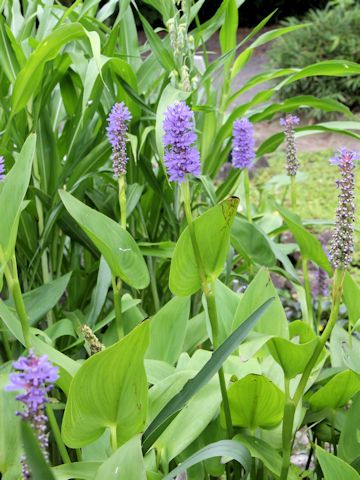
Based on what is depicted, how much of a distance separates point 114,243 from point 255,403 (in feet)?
1.21

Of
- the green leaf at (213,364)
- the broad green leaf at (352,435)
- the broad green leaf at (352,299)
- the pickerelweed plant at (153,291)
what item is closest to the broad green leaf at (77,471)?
the pickerelweed plant at (153,291)

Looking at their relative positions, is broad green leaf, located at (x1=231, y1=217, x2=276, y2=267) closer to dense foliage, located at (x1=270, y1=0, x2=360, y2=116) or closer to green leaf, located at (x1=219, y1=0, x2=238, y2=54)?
green leaf, located at (x1=219, y1=0, x2=238, y2=54)

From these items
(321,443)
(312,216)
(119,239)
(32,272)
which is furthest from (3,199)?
(312,216)

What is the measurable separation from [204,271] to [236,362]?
0.27m

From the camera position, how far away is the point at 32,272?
1687mm

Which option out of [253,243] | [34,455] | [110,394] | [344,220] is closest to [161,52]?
[253,243]

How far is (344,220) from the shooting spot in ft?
3.19

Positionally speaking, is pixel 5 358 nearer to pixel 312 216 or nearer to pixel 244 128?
pixel 244 128

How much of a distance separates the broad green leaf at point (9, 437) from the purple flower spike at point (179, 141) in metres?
0.40

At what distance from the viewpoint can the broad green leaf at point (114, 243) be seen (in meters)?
1.21

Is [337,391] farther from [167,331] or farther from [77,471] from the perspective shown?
[77,471]

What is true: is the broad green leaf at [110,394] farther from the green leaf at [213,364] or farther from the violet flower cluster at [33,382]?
the violet flower cluster at [33,382]

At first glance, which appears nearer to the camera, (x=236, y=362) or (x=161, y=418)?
(x=161, y=418)

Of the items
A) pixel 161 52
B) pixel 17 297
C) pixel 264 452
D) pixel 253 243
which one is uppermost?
pixel 161 52
